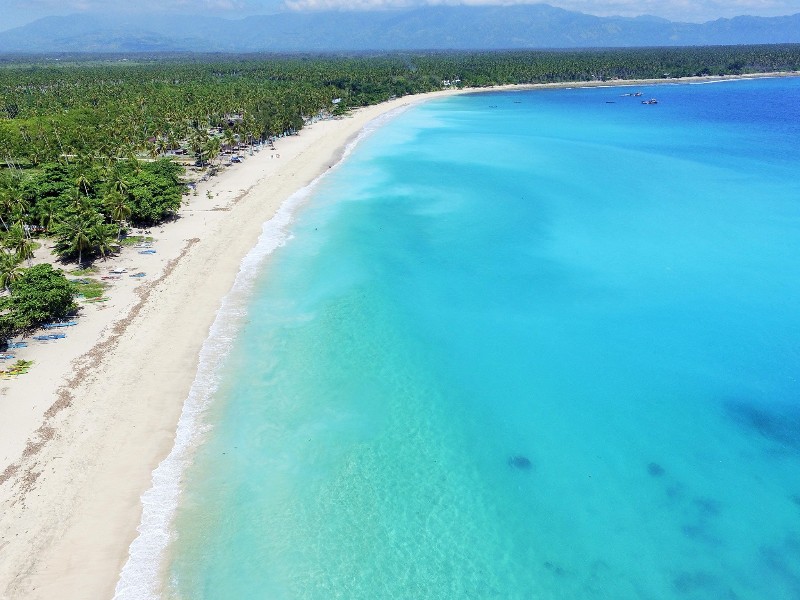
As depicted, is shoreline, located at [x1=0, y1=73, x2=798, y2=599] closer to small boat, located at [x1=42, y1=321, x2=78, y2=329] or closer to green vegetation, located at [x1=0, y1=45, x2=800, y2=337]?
small boat, located at [x1=42, y1=321, x2=78, y2=329]

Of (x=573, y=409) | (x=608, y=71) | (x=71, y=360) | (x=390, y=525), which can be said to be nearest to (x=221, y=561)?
(x=390, y=525)

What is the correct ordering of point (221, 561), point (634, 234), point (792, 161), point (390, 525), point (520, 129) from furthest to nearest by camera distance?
point (520, 129) → point (792, 161) → point (634, 234) → point (390, 525) → point (221, 561)

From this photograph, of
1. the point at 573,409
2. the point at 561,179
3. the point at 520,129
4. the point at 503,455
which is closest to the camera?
the point at 503,455

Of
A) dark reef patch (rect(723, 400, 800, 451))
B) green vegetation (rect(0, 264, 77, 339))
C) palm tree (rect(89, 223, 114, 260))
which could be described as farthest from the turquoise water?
palm tree (rect(89, 223, 114, 260))

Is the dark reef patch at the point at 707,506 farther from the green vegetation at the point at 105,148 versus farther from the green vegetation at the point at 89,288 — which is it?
the green vegetation at the point at 89,288

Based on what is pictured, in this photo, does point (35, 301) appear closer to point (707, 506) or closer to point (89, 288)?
point (89, 288)

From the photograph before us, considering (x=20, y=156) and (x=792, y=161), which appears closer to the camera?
(x=20, y=156)

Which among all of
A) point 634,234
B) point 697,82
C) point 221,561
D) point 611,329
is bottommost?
point 221,561

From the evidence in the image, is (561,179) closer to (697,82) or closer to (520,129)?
(520,129)

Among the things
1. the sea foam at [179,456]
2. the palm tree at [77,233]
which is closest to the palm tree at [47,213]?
the palm tree at [77,233]
